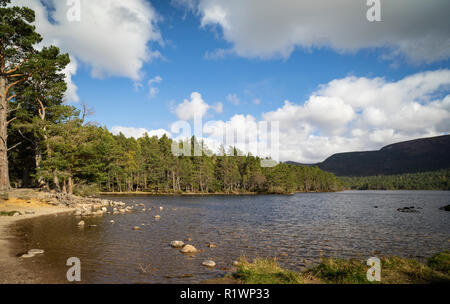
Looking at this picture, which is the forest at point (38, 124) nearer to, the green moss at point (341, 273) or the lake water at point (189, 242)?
the lake water at point (189, 242)

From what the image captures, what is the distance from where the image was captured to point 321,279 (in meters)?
10.6

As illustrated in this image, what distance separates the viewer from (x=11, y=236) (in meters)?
18.3

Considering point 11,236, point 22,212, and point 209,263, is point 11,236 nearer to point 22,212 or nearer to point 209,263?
point 22,212

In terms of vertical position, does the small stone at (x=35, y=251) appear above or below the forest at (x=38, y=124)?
below

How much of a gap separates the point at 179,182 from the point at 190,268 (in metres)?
98.8

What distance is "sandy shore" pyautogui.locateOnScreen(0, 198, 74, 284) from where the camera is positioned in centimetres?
1043

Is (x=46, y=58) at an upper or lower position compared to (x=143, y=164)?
upper

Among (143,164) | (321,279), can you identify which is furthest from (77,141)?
(143,164)

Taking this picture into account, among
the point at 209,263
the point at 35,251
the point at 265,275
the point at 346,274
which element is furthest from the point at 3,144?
the point at 346,274

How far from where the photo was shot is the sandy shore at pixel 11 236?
34.2 ft

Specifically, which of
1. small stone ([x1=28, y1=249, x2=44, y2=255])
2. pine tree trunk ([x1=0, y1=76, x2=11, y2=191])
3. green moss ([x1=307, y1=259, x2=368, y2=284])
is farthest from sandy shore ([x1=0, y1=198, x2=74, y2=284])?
green moss ([x1=307, y1=259, x2=368, y2=284])

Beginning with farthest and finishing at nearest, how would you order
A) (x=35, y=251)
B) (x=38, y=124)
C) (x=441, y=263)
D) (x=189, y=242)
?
(x=38, y=124)
(x=189, y=242)
(x=35, y=251)
(x=441, y=263)
